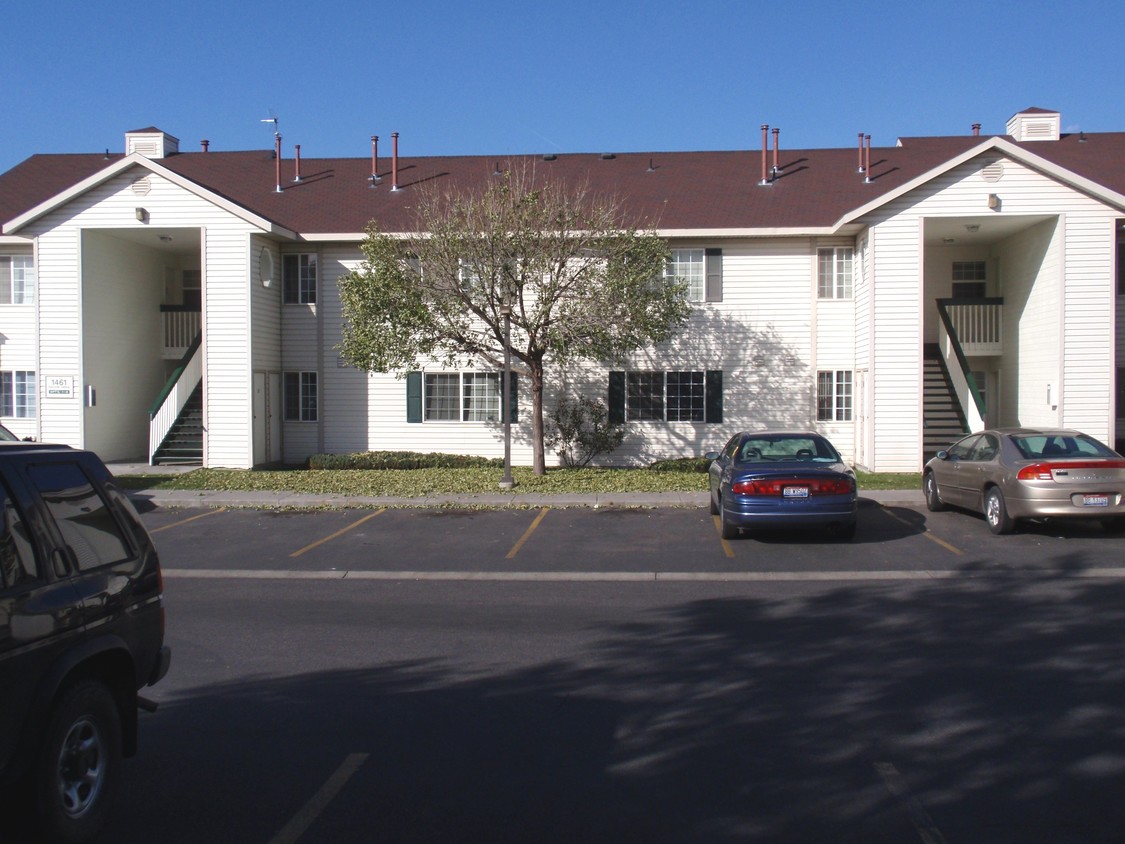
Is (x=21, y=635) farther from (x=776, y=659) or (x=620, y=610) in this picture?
(x=620, y=610)

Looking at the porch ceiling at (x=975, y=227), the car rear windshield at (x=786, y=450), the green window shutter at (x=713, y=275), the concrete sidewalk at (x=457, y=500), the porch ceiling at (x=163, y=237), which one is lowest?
the concrete sidewalk at (x=457, y=500)

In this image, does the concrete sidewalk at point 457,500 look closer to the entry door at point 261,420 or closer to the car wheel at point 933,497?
the car wheel at point 933,497

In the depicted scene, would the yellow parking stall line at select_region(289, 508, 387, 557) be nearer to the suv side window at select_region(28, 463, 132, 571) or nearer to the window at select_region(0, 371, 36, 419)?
the suv side window at select_region(28, 463, 132, 571)

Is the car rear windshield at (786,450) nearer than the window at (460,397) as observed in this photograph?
Yes

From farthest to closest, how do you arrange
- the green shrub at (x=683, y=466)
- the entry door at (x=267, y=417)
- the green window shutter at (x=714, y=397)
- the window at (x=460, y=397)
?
the window at (x=460, y=397) → the green window shutter at (x=714, y=397) → the entry door at (x=267, y=417) → the green shrub at (x=683, y=466)

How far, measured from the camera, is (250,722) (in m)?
6.06

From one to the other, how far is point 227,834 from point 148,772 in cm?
103

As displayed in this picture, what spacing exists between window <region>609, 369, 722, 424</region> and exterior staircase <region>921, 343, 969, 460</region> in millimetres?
4723

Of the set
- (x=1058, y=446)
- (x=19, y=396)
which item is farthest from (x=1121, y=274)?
(x=19, y=396)

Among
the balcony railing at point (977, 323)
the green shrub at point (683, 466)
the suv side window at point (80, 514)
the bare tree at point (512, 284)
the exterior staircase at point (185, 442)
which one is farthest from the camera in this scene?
the balcony railing at point (977, 323)

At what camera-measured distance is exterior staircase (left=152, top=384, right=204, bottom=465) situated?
22.7m

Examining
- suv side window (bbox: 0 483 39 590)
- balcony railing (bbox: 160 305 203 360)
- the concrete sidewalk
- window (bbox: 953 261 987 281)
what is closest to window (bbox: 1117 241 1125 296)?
window (bbox: 953 261 987 281)

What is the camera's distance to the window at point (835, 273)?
22.9m

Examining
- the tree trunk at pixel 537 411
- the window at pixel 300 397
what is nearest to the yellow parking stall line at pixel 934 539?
the tree trunk at pixel 537 411
